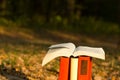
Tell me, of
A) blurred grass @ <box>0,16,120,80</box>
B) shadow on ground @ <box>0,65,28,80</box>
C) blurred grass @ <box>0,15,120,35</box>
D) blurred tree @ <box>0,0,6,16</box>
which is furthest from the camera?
blurred tree @ <box>0,0,6,16</box>

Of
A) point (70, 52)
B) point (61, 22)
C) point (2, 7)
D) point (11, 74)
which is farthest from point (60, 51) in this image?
point (61, 22)

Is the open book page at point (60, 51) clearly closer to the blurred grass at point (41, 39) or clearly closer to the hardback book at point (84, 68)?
the hardback book at point (84, 68)

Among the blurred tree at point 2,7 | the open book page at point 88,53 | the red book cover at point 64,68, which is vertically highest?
the blurred tree at point 2,7

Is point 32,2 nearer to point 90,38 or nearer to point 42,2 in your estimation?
point 42,2

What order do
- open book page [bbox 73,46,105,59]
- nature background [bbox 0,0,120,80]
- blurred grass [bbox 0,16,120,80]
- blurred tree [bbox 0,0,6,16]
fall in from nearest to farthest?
1. open book page [bbox 73,46,105,59]
2. blurred grass [bbox 0,16,120,80]
3. nature background [bbox 0,0,120,80]
4. blurred tree [bbox 0,0,6,16]

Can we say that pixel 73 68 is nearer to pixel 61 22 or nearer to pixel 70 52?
pixel 70 52

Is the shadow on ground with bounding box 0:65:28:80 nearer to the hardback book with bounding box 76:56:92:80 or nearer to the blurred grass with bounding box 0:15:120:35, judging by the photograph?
the hardback book with bounding box 76:56:92:80

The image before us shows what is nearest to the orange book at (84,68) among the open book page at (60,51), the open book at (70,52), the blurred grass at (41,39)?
the open book at (70,52)

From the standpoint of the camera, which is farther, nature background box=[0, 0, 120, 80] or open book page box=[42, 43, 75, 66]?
nature background box=[0, 0, 120, 80]

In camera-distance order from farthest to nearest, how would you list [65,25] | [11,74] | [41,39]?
[65,25] → [41,39] → [11,74]

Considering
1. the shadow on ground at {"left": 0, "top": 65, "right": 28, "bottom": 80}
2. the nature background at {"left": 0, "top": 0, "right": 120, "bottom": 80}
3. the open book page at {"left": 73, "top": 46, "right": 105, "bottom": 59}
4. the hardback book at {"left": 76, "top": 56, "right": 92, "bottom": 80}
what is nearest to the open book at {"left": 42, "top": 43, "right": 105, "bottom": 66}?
the open book page at {"left": 73, "top": 46, "right": 105, "bottom": 59}

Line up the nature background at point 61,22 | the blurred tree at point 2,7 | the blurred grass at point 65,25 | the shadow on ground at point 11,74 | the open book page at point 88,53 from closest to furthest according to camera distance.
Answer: the open book page at point 88,53, the shadow on ground at point 11,74, the nature background at point 61,22, the blurred grass at point 65,25, the blurred tree at point 2,7

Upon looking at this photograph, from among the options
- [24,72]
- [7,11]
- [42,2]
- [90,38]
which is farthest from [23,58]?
[42,2]

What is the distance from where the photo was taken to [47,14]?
2394cm
